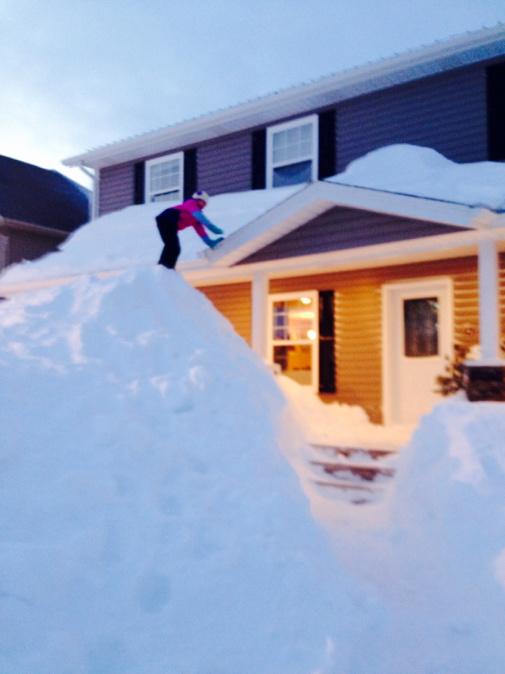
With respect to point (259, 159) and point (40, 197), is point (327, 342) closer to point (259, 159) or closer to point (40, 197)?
point (259, 159)

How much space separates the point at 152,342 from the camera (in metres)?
5.94

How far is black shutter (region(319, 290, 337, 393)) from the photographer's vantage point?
393 inches

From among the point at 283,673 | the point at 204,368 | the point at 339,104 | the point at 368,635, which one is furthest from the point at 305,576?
the point at 339,104

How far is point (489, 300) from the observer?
7645 millimetres

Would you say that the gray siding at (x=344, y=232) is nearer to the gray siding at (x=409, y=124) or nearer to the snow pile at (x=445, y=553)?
the snow pile at (x=445, y=553)

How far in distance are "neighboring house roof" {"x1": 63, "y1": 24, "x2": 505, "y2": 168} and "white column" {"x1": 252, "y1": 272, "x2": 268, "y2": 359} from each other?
171 inches

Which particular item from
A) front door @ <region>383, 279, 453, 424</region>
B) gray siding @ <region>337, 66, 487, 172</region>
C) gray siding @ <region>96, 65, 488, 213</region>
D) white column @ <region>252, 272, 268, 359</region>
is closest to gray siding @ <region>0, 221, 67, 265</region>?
gray siding @ <region>96, 65, 488, 213</region>

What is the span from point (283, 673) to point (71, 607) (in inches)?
43.1

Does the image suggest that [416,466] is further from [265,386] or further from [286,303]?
[286,303]

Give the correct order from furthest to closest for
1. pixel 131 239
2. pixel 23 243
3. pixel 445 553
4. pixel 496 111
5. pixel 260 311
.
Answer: pixel 23 243 → pixel 131 239 → pixel 496 111 → pixel 260 311 → pixel 445 553

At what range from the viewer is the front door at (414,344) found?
9.12 metres

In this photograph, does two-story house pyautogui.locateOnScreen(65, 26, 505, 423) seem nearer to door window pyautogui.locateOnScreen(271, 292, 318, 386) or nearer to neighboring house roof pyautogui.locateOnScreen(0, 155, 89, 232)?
door window pyautogui.locateOnScreen(271, 292, 318, 386)

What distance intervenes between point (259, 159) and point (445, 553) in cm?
992

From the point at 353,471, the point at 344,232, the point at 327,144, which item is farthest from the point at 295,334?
the point at 353,471
